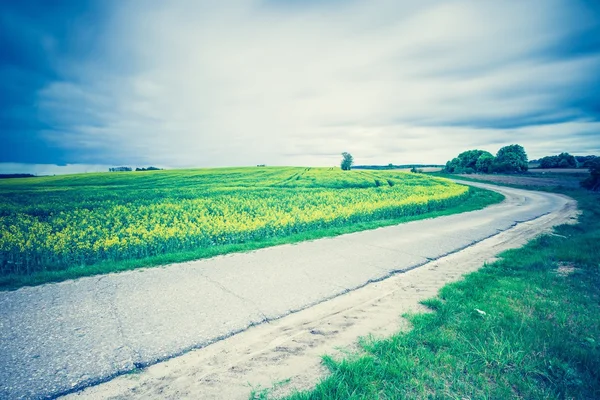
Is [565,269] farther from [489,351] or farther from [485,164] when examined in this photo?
[485,164]

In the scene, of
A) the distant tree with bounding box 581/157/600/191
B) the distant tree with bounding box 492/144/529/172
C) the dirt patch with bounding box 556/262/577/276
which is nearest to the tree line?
the distant tree with bounding box 492/144/529/172

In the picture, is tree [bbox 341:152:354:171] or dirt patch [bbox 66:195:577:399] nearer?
dirt patch [bbox 66:195:577:399]

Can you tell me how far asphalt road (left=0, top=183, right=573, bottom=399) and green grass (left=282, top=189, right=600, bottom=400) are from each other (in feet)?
6.04

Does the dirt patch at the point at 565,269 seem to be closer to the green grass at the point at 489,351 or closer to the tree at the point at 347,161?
the green grass at the point at 489,351

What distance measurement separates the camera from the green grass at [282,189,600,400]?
9.61ft

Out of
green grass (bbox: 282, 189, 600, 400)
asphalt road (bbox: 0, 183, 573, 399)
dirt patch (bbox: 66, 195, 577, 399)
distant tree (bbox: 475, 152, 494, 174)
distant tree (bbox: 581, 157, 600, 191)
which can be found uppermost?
distant tree (bbox: 475, 152, 494, 174)

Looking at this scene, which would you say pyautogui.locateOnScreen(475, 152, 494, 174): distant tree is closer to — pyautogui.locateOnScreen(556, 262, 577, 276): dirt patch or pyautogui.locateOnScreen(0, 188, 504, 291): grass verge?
pyautogui.locateOnScreen(556, 262, 577, 276): dirt patch

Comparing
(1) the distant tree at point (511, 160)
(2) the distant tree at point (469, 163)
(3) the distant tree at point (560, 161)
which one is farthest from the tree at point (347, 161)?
(3) the distant tree at point (560, 161)

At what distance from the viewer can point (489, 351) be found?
352 cm

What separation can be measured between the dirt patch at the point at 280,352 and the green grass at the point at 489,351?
0.32 metres

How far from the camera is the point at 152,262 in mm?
7137

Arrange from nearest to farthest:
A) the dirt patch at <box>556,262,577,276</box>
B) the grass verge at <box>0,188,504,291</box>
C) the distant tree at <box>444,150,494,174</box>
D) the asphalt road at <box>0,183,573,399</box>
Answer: the asphalt road at <box>0,183,573,399</box> < the grass verge at <box>0,188,504,291</box> < the dirt patch at <box>556,262,577,276</box> < the distant tree at <box>444,150,494,174</box>

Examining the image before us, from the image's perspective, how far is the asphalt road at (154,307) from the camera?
3.38 meters

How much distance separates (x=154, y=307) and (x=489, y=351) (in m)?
5.44
